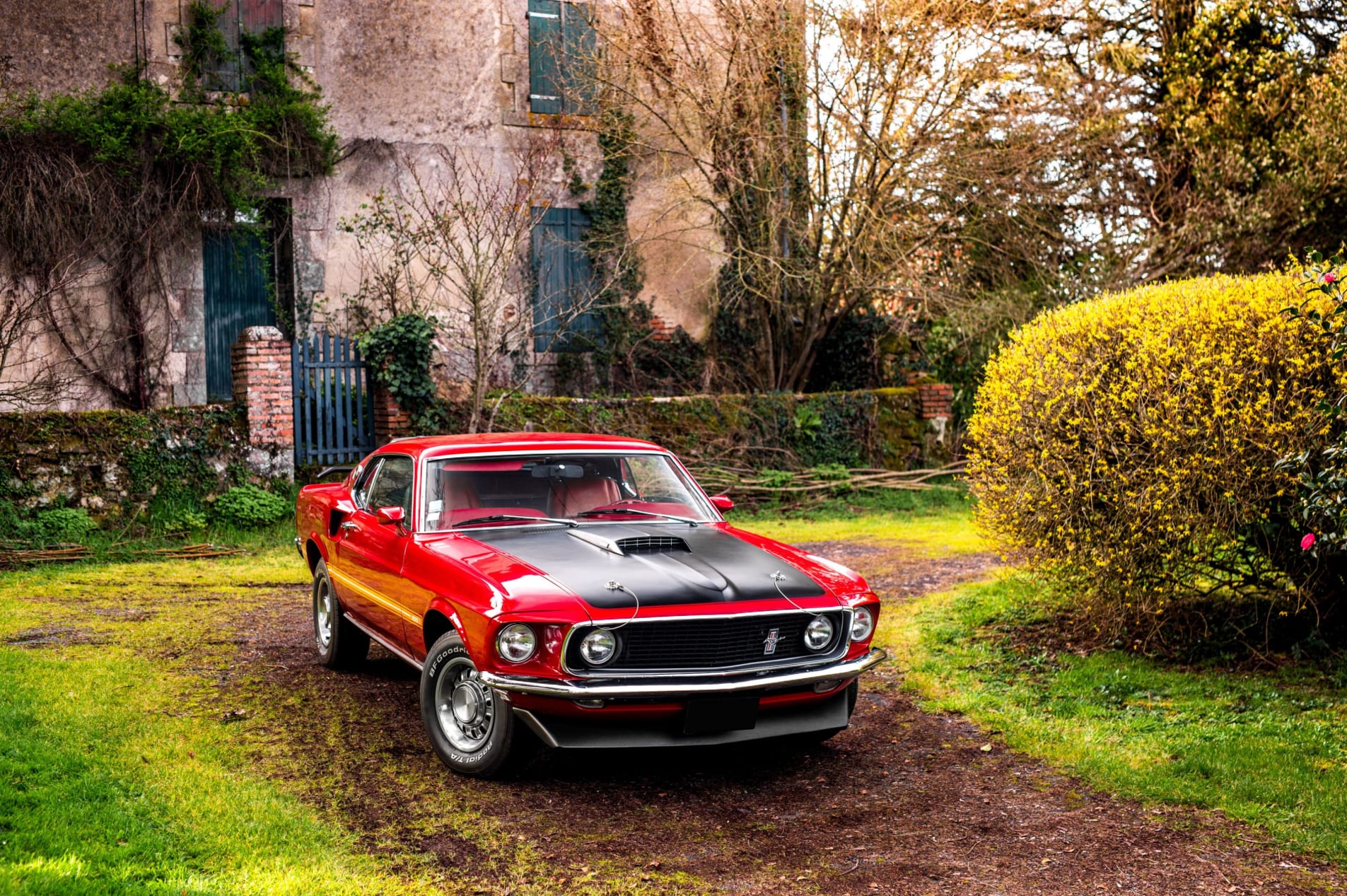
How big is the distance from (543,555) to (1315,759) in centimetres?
383

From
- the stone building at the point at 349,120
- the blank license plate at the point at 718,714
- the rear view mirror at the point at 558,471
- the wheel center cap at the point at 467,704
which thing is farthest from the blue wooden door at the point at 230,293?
the blank license plate at the point at 718,714

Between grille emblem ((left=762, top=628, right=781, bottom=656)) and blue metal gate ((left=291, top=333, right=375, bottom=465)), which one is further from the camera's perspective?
blue metal gate ((left=291, top=333, right=375, bottom=465))

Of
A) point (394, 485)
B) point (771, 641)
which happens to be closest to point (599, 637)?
point (771, 641)

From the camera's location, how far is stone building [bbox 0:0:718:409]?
1570cm

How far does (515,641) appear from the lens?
4.84 metres

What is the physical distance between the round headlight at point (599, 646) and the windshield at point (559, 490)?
1.40m

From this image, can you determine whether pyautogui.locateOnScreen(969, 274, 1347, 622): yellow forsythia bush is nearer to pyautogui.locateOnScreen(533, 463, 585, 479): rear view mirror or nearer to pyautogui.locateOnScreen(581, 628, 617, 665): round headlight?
pyautogui.locateOnScreen(533, 463, 585, 479): rear view mirror

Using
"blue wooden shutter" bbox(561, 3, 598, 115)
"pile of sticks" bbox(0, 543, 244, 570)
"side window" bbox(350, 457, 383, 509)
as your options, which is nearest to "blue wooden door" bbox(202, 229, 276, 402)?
"pile of sticks" bbox(0, 543, 244, 570)

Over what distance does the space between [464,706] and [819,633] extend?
5.44 ft

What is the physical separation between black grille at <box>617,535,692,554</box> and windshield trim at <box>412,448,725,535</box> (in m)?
0.54

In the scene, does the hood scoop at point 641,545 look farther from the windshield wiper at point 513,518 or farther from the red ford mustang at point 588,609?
the windshield wiper at point 513,518

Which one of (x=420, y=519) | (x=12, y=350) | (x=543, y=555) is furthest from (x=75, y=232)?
(x=543, y=555)

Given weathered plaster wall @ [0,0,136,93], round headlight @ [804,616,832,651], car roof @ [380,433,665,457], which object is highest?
weathered plaster wall @ [0,0,136,93]

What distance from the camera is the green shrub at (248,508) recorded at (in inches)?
514
